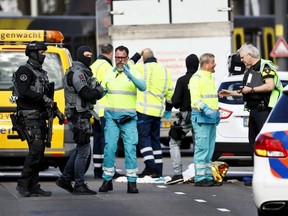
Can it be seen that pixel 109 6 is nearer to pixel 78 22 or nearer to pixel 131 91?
pixel 131 91

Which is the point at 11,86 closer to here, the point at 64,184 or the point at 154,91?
the point at 154,91

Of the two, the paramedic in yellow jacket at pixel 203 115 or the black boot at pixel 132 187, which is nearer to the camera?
the black boot at pixel 132 187

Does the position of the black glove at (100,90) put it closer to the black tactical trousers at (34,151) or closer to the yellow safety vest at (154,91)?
the black tactical trousers at (34,151)

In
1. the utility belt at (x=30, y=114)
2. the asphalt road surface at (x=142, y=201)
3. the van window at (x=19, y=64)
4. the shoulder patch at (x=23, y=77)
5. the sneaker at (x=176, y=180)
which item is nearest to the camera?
the asphalt road surface at (x=142, y=201)

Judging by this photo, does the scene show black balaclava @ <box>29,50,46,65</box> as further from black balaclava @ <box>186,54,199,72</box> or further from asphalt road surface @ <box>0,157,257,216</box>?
black balaclava @ <box>186,54,199,72</box>

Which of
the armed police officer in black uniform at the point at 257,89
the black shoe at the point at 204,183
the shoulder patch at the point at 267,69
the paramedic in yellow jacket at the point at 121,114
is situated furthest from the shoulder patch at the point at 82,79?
the black shoe at the point at 204,183

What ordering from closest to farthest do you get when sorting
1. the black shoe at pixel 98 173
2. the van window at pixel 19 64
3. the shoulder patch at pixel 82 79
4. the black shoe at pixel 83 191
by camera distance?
the shoulder patch at pixel 82 79
the black shoe at pixel 83 191
the van window at pixel 19 64
the black shoe at pixel 98 173

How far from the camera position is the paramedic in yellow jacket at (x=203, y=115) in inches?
626

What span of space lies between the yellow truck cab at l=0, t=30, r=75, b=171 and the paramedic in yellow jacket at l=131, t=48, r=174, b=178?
1.19m

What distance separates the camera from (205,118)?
16.0 meters

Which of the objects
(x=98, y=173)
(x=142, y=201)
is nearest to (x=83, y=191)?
(x=142, y=201)

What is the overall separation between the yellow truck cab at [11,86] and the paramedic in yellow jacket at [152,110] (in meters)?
1.19

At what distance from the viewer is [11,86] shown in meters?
16.8

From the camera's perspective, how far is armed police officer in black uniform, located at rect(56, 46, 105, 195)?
1460 cm
